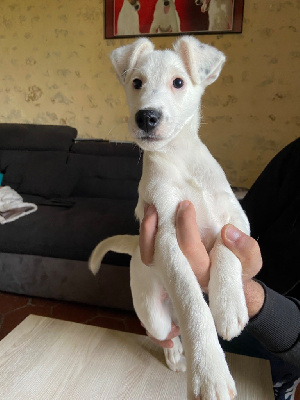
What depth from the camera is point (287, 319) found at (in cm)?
72

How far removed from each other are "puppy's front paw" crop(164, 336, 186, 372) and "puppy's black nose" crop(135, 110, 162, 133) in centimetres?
55

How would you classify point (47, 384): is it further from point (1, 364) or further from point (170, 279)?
point (170, 279)

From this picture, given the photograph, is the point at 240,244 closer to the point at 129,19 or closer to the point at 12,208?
the point at 12,208

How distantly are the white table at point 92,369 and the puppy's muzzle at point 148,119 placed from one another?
1.89ft

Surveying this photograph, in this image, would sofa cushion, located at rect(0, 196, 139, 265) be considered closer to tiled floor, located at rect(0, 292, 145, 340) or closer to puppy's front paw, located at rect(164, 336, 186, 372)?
tiled floor, located at rect(0, 292, 145, 340)

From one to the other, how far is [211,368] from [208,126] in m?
2.45

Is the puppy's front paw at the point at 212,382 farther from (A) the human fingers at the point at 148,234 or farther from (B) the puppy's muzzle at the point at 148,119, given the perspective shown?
(B) the puppy's muzzle at the point at 148,119

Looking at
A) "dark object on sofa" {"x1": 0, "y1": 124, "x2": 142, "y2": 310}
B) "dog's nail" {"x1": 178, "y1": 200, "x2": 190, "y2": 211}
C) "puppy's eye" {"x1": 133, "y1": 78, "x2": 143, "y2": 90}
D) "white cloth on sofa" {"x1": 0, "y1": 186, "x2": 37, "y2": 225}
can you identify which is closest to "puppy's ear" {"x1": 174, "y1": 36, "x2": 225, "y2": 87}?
"puppy's eye" {"x1": 133, "y1": 78, "x2": 143, "y2": 90}

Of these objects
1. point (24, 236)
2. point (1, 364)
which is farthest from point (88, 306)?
point (1, 364)

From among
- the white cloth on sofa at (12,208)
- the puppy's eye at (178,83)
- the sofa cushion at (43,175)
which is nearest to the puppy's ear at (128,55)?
the puppy's eye at (178,83)

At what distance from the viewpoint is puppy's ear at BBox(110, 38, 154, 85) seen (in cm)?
76

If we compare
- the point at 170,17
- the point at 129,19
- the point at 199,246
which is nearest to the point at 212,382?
the point at 199,246

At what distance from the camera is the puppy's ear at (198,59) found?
74 cm

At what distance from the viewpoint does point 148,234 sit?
661 mm
